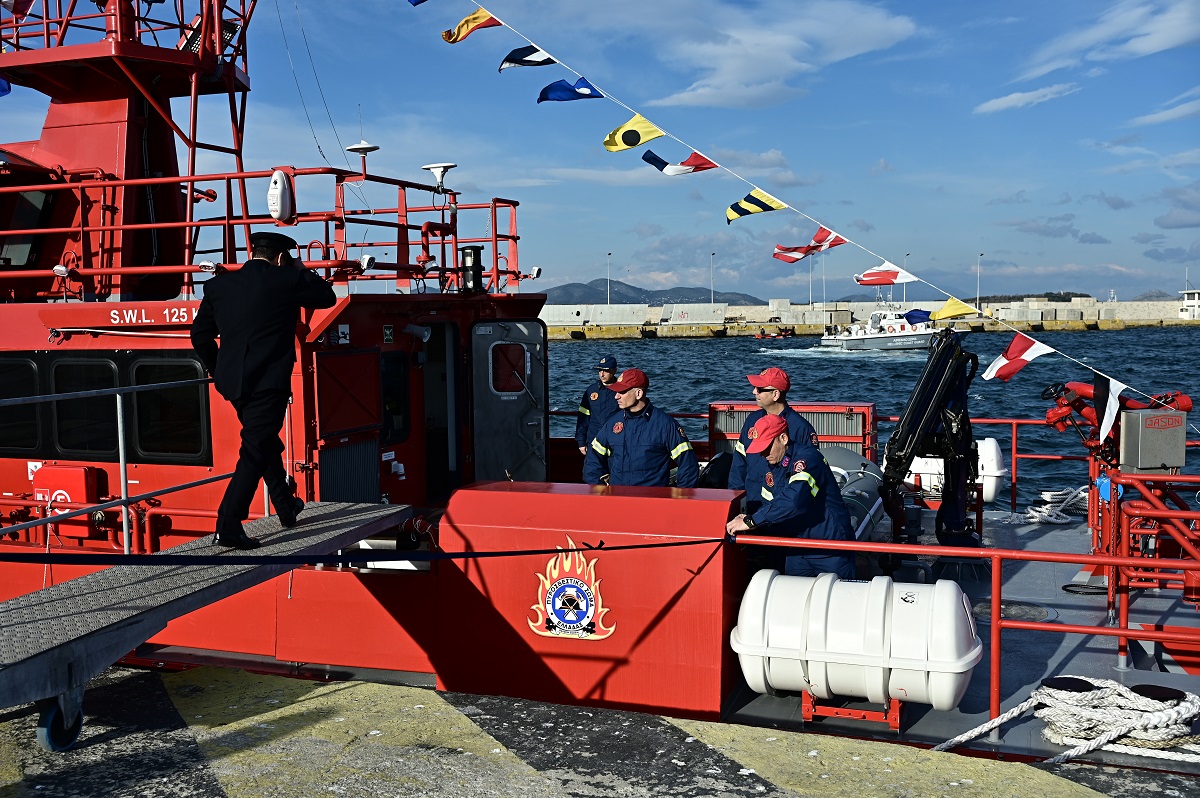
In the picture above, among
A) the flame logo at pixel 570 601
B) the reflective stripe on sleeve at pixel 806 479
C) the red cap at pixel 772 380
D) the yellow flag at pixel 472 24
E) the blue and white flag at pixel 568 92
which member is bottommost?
the flame logo at pixel 570 601

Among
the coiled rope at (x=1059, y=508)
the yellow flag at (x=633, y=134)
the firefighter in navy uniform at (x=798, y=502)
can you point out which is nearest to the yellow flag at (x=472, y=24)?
the yellow flag at (x=633, y=134)

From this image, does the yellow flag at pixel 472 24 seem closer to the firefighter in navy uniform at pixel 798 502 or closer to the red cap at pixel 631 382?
the red cap at pixel 631 382

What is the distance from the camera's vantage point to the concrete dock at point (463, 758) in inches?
181

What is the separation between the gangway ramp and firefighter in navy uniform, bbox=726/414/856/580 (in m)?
2.62

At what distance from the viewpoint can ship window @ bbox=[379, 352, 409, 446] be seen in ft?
28.5

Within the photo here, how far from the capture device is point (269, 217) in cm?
725

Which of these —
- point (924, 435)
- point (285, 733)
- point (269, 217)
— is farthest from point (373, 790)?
point (924, 435)

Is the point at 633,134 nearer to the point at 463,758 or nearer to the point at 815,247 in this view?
the point at 815,247

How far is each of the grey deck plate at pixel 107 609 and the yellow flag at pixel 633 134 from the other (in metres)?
4.78

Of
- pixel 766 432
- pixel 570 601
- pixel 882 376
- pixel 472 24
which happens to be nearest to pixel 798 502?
pixel 766 432

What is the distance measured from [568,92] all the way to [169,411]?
4.41m

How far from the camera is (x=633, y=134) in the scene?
9391 mm

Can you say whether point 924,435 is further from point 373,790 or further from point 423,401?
point 373,790

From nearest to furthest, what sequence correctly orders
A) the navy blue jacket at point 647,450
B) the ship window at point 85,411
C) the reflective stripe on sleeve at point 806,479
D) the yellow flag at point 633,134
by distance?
the reflective stripe on sleeve at point 806,479
the navy blue jacket at point 647,450
the ship window at point 85,411
the yellow flag at point 633,134
